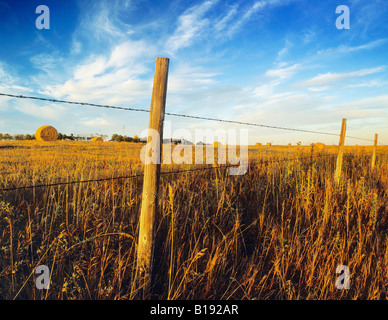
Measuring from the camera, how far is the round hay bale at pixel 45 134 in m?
20.4

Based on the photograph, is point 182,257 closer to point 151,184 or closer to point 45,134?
point 151,184

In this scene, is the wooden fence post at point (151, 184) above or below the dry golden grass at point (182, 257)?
above

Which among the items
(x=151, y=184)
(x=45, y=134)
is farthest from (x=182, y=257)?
(x=45, y=134)

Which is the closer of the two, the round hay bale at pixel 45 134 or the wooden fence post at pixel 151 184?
the wooden fence post at pixel 151 184

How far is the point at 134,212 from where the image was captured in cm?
306

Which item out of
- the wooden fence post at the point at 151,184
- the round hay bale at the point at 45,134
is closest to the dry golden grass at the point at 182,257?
the wooden fence post at the point at 151,184

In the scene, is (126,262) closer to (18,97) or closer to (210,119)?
(18,97)

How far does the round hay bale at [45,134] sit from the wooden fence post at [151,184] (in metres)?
22.4

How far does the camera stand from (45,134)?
20812 mm

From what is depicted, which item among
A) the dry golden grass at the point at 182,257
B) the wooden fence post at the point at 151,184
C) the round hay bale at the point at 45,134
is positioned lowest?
the dry golden grass at the point at 182,257

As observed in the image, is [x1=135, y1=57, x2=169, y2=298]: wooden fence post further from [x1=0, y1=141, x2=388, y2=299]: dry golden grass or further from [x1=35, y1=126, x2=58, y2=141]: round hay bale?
[x1=35, y1=126, x2=58, y2=141]: round hay bale

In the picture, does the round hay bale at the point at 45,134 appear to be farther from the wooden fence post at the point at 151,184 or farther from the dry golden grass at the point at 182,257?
the wooden fence post at the point at 151,184

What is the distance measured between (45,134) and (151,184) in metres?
22.9
